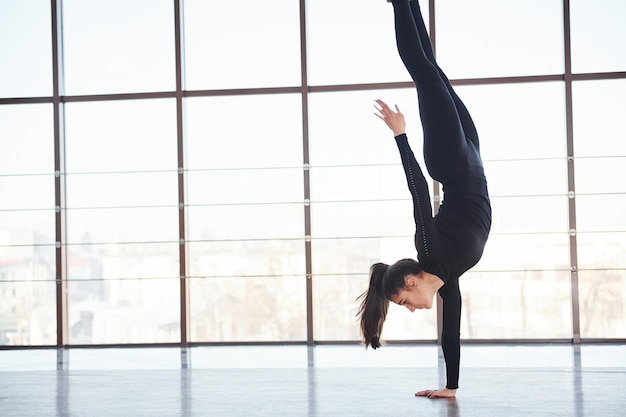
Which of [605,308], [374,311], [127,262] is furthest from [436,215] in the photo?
[127,262]

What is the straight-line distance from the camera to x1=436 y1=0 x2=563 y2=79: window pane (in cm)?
568

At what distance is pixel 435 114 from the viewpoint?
127 inches

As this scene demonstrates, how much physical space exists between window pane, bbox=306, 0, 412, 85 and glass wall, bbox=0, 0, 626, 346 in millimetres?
13

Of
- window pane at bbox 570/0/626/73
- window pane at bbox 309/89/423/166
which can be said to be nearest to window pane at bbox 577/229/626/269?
window pane at bbox 570/0/626/73

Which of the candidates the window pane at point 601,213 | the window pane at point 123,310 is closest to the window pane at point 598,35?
the window pane at point 601,213

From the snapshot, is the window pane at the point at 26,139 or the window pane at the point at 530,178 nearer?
the window pane at the point at 530,178

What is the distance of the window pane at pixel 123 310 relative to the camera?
19.5ft

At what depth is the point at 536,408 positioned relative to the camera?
9.66 ft

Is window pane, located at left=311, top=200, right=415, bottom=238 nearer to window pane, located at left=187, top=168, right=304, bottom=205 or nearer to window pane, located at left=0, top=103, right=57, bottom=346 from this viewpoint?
window pane, located at left=187, top=168, right=304, bottom=205

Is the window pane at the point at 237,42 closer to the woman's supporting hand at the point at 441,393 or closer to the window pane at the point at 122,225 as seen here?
the window pane at the point at 122,225

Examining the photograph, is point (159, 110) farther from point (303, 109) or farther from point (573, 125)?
point (573, 125)

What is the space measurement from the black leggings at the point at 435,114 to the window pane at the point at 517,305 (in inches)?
98.7

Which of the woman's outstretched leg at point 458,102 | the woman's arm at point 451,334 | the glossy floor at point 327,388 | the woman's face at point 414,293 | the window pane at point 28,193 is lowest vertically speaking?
the glossy floor at point 327,388

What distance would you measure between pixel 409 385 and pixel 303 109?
9.23 feet
